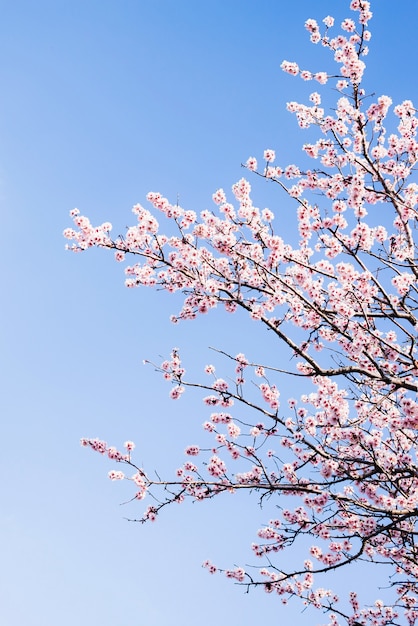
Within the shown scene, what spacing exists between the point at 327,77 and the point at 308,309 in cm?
361

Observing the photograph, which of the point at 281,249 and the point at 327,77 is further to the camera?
the point at 327,77

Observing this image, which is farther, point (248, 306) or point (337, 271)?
point (248, 306)

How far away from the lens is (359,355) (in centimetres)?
664

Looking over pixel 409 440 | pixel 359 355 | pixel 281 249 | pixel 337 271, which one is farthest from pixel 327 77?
pixel 409 440

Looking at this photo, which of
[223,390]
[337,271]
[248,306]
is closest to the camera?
[337,271]

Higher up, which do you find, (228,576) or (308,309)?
(308,309)

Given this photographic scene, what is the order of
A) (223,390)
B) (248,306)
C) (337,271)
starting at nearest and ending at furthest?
(337,271) < (248,306) < (223,390)

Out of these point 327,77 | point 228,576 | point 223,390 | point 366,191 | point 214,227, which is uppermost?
point 327,77

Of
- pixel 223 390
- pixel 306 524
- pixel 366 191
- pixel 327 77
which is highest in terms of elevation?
pixel 327 77

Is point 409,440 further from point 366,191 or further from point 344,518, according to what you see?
point 366,191

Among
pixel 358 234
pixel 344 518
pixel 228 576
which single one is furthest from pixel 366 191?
pixel 228 576

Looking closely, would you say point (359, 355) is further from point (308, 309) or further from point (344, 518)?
point (344, 518)

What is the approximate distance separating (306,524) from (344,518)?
1.78 feet

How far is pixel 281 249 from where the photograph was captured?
7289 millimetres
